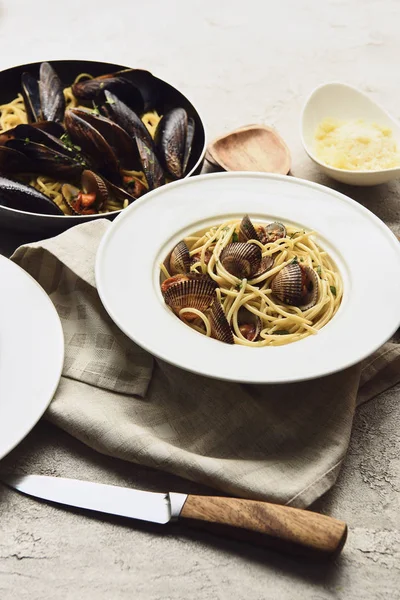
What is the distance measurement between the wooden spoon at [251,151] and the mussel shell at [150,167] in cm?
39

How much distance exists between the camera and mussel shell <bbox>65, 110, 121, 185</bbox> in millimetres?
3311

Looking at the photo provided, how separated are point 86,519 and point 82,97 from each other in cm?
253

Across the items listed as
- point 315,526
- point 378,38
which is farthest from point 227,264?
point 378,38

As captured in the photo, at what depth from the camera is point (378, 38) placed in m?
5.29

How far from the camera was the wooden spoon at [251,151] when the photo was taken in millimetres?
3654

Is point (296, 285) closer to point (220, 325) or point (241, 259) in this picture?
point (241, 259)

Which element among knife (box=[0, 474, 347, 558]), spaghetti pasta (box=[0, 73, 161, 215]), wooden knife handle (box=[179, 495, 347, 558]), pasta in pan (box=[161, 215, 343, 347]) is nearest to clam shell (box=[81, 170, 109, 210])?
spaghetti pasta (box=[0, 73, 161, 215])

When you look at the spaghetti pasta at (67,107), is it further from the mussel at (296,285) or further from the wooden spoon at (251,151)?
the mussel at (296,285)

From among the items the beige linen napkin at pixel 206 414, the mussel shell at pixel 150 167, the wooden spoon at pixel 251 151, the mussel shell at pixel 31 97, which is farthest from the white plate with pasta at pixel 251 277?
the mussel shell at pixel 31 97

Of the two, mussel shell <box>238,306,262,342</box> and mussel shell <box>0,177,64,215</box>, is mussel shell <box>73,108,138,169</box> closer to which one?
mussel shell <box>0,177,64,215</box>

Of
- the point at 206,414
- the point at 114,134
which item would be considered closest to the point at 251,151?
the point at 114,134

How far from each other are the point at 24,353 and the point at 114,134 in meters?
1.46

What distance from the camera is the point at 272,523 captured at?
2.01 metres

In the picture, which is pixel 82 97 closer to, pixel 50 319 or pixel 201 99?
pixel 201 99
